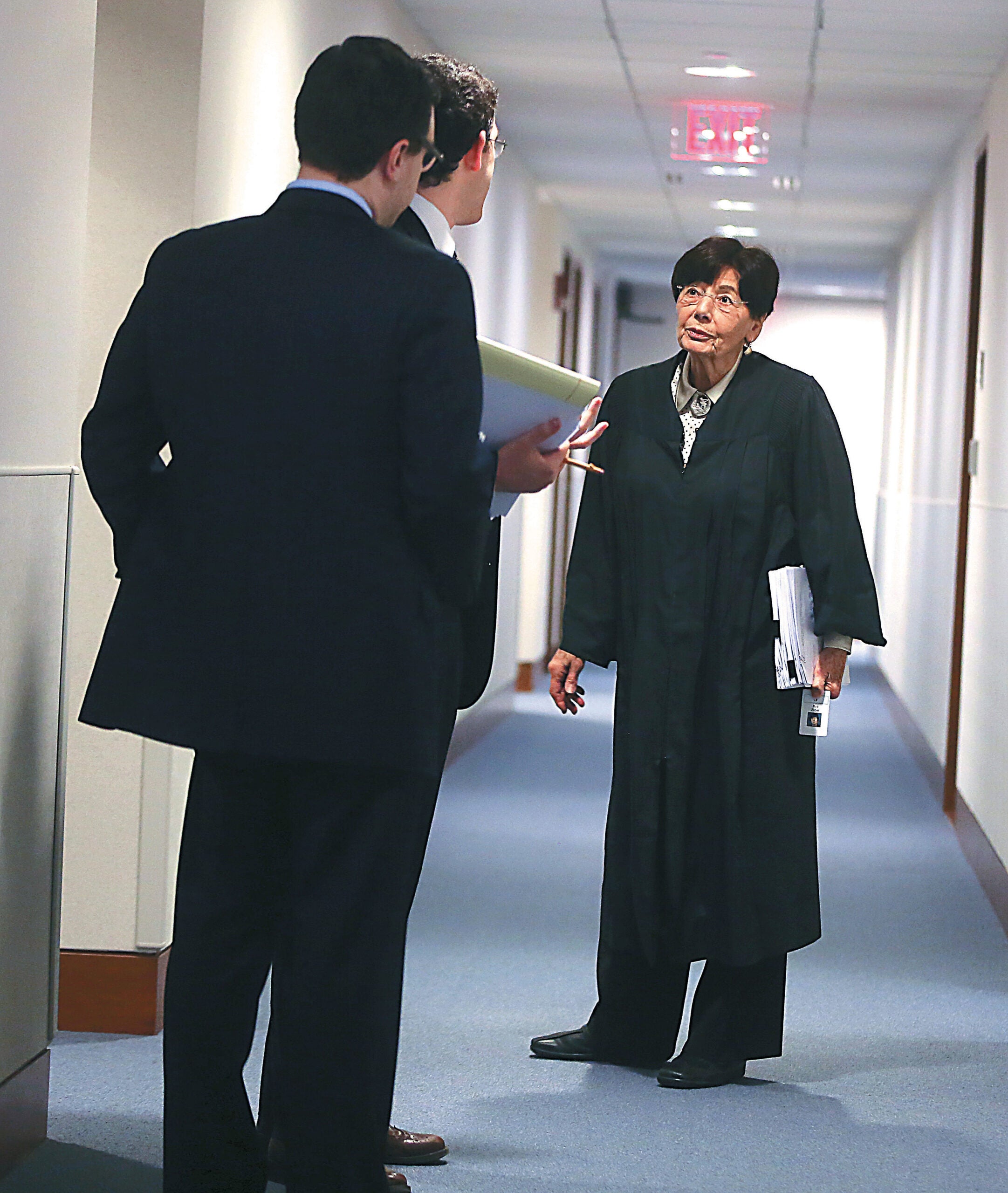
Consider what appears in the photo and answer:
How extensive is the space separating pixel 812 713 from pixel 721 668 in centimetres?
19

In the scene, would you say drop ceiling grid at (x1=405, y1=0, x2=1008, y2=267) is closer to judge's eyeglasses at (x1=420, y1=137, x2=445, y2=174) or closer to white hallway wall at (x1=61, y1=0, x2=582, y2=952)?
white hallway wall at (x1=61, y1=0, x2=582, y2=952)

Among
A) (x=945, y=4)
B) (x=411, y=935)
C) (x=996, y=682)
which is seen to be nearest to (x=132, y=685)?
(x=411, y=935)

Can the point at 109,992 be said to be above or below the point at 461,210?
below

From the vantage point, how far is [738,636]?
10.7 ft

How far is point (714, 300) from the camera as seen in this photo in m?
3.32

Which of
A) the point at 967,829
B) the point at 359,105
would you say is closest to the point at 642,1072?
the point at 359,105

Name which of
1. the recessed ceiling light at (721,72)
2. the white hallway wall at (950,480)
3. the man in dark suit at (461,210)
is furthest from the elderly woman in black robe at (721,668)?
the recessed ceiling light at (721,72)

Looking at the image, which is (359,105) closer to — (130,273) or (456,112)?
(456,112)

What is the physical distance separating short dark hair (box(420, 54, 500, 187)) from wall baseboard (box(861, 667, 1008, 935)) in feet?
10.4

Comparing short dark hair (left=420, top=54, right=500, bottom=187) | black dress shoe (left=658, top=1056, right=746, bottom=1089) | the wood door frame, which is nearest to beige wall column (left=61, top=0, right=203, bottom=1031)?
black dress shoe (left=658, top=1056, right=746, bottom=1089)

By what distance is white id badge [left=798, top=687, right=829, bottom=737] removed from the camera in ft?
10.6

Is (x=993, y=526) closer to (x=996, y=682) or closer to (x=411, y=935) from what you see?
(x=996, y=682)

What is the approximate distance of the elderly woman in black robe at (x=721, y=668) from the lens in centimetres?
324

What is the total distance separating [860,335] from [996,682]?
10.8 meters
